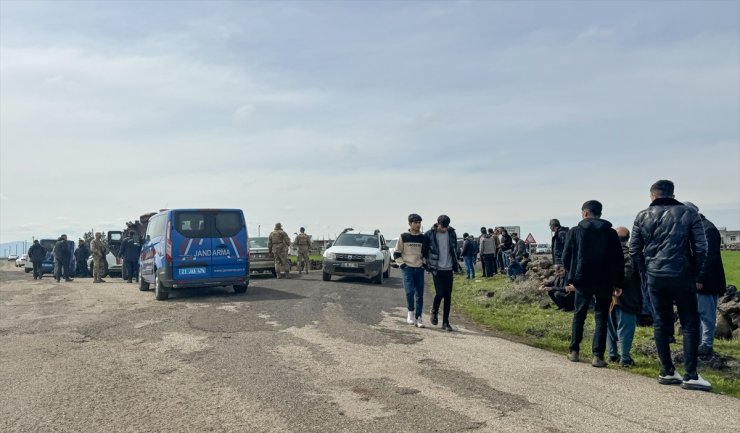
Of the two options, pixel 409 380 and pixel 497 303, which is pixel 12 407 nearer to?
pixel 409 380

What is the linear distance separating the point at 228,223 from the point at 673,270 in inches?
456

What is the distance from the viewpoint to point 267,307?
12688mm

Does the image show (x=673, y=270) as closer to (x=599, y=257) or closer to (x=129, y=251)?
(x=599, y=257)

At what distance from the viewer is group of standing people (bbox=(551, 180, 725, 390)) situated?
20.7ft

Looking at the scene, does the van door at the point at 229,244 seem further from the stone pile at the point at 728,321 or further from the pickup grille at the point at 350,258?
the stone pile at the point at 728,321

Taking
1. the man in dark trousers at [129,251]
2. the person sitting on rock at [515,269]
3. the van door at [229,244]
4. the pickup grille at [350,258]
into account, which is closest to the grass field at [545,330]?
the person sitting on rock at [515,269]

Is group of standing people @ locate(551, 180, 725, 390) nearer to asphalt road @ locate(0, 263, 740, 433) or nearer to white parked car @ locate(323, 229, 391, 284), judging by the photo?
asphalt road @ locate(0, 263, 740, 433)

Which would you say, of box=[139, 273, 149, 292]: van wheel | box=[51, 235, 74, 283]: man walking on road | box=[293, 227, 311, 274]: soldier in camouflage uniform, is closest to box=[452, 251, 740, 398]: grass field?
box=[293, 227, 311, 274]: soldier in camouflage uniform

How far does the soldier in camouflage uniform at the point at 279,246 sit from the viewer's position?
2056 centimetres

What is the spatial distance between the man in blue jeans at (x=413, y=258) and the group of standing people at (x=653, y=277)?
3.13m

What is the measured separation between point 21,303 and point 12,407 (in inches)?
439

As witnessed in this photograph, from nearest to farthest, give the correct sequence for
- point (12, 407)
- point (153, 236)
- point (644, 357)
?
point (12, 407), point (644, 357), point (153, 236)

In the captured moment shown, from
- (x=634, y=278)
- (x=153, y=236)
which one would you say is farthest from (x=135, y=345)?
(x=153, y=236)

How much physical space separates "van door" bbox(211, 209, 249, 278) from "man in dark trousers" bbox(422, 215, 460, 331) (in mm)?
6859
